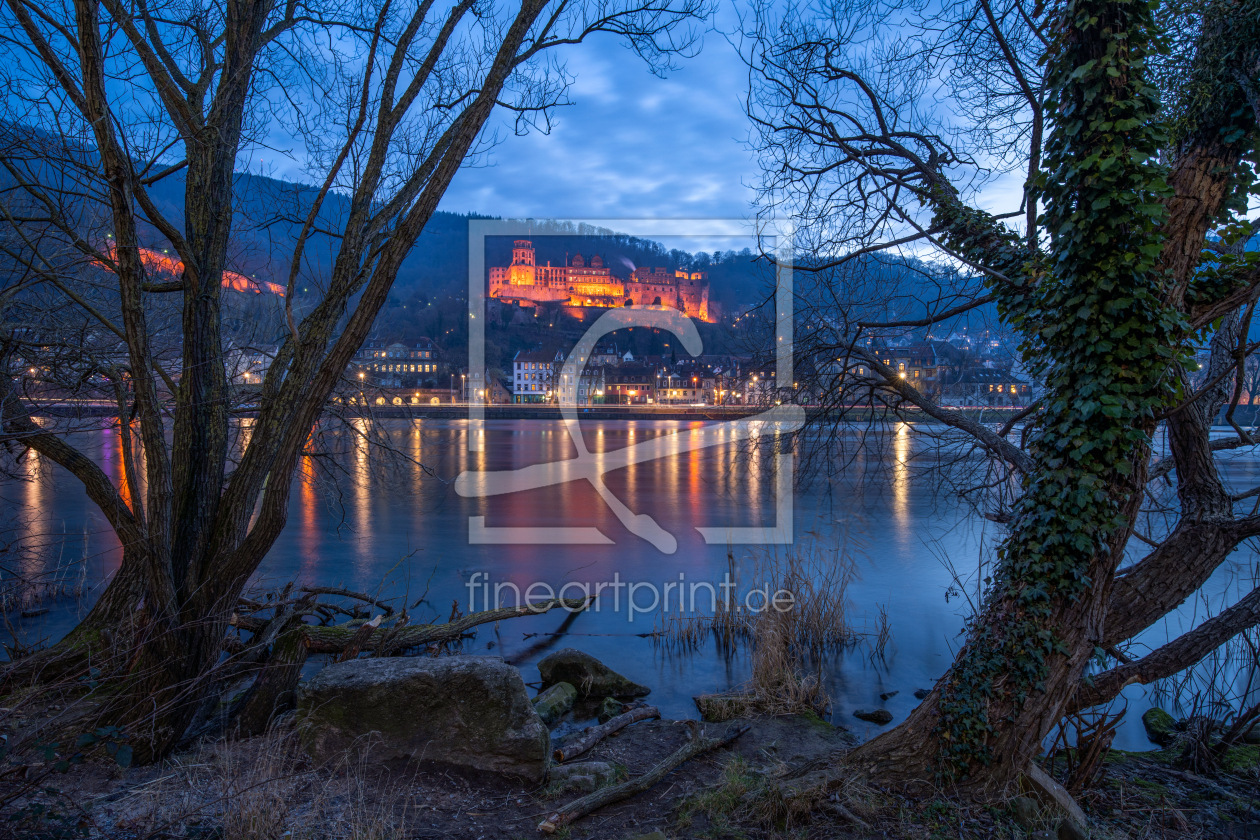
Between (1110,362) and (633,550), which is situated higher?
(1110,362)

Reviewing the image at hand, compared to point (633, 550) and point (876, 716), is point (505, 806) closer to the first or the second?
point (876, 716)

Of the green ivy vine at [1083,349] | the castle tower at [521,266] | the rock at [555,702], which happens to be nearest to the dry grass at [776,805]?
the green ivy vine at [1083,349]

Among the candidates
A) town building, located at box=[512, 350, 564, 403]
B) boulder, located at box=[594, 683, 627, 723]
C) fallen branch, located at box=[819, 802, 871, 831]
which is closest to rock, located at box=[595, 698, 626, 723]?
boulder, located at box=[594, 683, 627, 723]

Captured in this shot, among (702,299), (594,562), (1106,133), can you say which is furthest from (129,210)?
(702,299)

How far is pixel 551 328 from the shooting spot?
139 m

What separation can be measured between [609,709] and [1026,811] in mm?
4367

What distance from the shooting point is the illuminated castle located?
151 m

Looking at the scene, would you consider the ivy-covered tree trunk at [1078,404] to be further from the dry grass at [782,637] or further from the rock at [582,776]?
the dry grass at [782,637]

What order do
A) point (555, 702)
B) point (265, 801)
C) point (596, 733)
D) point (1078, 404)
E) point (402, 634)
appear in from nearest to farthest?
1. point (265, 801)
2. point (1078, 404)
3. point (596, 733)
4. point (555, 702)
5. point (402, 634)

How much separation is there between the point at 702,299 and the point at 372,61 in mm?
144189

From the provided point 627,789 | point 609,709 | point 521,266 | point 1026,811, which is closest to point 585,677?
point 609,709

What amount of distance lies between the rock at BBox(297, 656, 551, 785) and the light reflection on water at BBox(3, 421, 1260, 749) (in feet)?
6.98

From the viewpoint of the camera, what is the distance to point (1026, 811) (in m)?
4.66

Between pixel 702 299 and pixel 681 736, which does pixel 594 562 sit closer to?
pixel 681 736
